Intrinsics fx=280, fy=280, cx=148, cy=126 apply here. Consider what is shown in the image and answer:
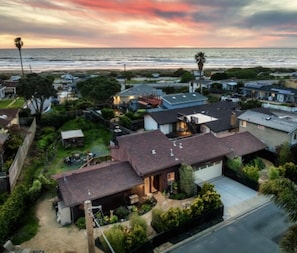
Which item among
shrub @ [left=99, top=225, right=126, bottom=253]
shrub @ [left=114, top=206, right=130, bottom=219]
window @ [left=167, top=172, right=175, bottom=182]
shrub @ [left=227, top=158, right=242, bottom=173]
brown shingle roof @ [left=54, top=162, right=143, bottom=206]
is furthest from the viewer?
shrub @ [left=227, top=158, right=242, bottom=173]

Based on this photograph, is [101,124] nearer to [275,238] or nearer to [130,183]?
[130,183]

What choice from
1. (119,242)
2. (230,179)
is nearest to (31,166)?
(119,242)

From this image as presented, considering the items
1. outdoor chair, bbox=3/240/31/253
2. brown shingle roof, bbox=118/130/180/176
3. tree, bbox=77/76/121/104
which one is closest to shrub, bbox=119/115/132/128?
tree, bbox=77/76/121/104

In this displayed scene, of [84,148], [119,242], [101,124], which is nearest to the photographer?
[119,242]

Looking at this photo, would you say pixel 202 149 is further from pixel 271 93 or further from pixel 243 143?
pixel 271 93

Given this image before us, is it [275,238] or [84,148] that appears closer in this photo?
[275,238]

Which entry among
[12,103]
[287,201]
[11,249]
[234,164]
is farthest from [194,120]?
[12,103]

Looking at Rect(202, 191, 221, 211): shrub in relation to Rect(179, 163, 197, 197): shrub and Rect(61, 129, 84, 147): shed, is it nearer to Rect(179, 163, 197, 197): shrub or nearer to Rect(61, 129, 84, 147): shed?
Rect(179, 163, 197, 197): shrub
